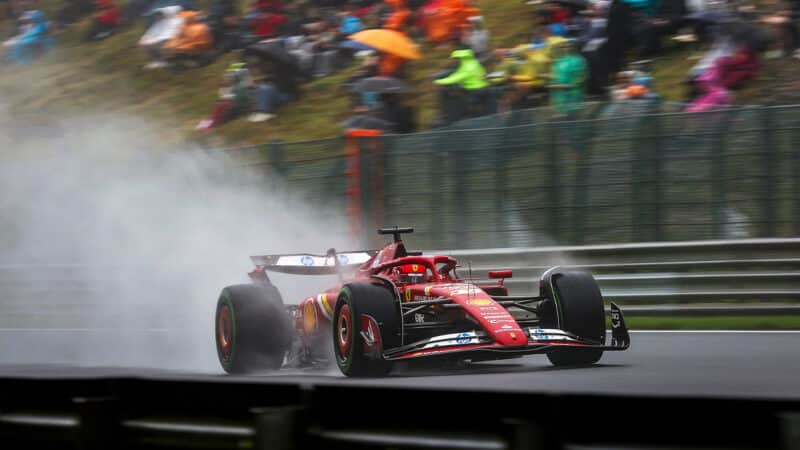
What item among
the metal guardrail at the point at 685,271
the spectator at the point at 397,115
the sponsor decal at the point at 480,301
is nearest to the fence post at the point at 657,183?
the metal guardrail at the point at 685,271

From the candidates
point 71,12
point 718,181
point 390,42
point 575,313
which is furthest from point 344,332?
point 71,12

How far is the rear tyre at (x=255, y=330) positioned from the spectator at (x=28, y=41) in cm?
1804

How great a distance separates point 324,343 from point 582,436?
6.87m

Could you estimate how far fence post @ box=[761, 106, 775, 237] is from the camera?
1315 centimetres

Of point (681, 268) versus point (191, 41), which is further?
point (191, 41)

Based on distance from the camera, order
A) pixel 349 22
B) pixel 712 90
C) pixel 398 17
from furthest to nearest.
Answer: pixel 349 22
pixel 398 17
pixel 712 90

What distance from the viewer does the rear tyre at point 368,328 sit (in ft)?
28.2

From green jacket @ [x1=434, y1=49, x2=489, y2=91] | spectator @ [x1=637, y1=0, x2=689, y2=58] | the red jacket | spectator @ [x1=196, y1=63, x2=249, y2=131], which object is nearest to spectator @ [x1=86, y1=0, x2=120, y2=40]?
spectator @ [x1=196, y1=63, x2=249, y2=131]

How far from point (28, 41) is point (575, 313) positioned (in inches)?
792

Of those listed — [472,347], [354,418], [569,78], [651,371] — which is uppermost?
[569,78]

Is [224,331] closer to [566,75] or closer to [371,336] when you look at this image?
[371,336]

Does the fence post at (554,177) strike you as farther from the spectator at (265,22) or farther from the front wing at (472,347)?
the spectator at (265,22)

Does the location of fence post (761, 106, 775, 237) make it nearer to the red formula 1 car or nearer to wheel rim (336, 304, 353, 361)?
the red formula 1 car

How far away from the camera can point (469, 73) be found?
16.7 meters
